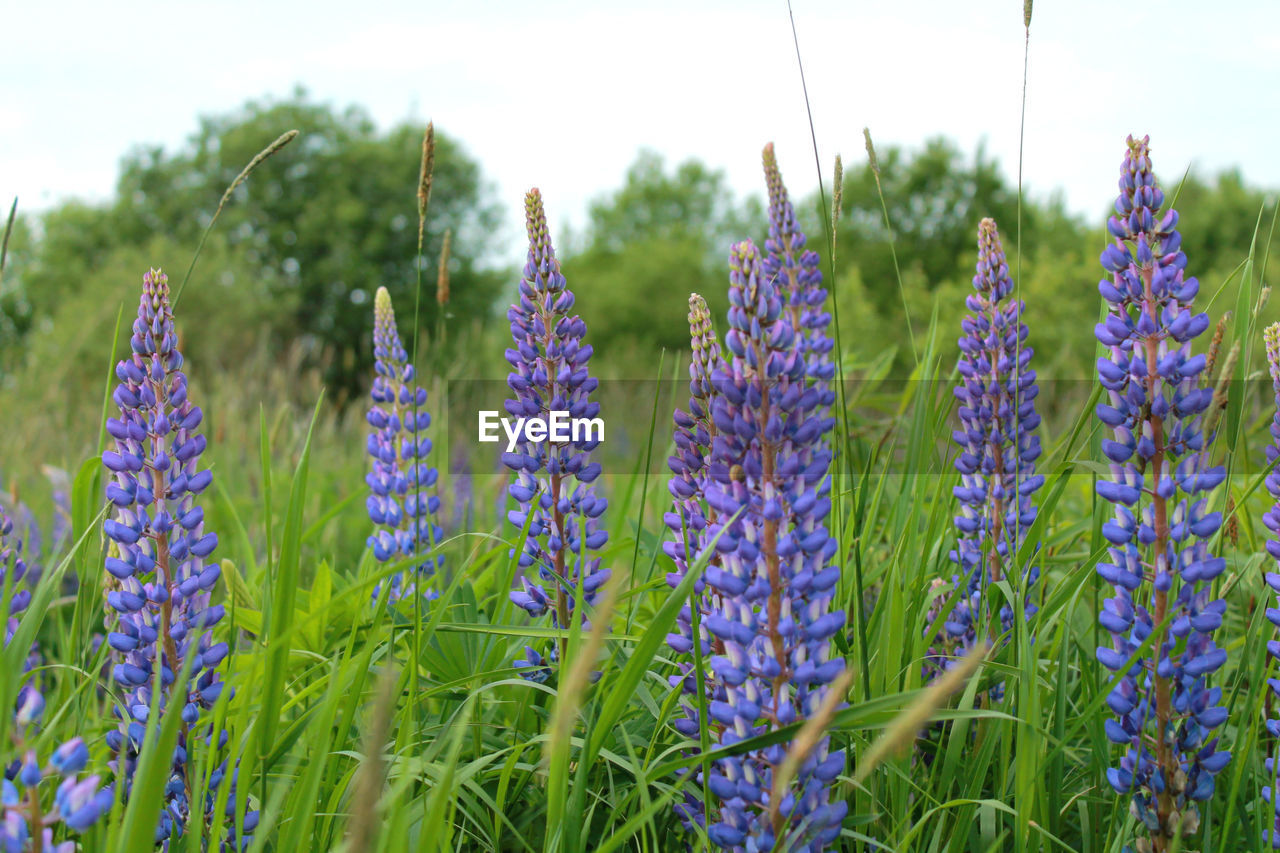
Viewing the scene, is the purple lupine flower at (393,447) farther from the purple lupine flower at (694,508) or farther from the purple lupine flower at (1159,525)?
the purple lupine flower at (1159,525)

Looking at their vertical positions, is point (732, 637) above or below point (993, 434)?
below

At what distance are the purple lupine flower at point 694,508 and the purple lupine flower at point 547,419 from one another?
0.97ft

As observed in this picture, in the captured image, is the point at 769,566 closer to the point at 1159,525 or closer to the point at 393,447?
the point at 1159,525

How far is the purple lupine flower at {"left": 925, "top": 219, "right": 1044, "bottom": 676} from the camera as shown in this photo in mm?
2869

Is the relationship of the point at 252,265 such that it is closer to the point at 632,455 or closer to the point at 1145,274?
the point at 632,455

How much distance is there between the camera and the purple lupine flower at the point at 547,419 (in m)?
2.42

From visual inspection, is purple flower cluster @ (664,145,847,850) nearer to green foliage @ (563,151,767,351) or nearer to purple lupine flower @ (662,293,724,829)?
purple lupine flower @ (662,293,724,829)

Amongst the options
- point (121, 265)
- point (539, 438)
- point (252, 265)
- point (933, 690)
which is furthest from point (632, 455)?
point (252, 265)

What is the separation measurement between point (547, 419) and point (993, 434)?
1429 mm

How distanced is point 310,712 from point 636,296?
5958 centimetres

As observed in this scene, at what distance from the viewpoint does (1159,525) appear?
1926mm

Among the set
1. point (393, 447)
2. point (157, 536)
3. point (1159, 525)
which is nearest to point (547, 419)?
point (157, 536)

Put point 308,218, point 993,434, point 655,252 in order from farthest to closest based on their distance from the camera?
point 655,252 < point 308,218 < point 993,434

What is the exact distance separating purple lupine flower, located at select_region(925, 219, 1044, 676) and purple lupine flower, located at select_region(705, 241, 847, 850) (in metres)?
1.37
